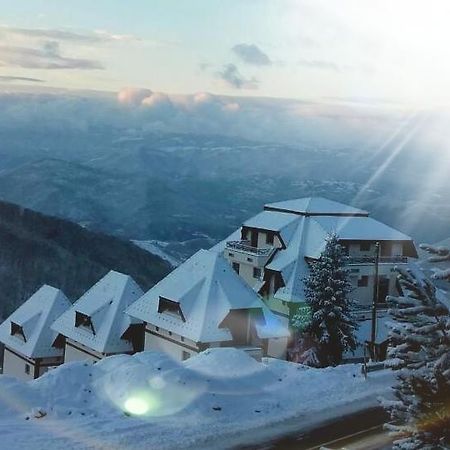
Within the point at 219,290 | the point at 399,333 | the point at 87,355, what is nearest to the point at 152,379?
the point at 399,333

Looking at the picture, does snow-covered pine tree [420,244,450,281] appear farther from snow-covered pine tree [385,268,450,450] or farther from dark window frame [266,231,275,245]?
dark window frame [266,231,275,245]

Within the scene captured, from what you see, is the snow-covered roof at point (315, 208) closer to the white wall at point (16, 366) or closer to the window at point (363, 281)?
the window at point (363, 281)

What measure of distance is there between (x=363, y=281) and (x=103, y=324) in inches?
621

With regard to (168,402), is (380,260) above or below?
above

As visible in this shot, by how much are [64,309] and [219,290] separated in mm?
12405

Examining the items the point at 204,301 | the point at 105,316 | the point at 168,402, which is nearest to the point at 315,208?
the point at 204,301

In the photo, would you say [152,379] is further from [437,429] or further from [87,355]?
[87,355]

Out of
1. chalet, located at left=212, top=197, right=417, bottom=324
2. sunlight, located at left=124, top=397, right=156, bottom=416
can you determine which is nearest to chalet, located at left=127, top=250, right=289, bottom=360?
chalet, located at left=212, top=197, right=417, bottom=324

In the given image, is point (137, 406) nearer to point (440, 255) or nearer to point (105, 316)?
point (440, 255)

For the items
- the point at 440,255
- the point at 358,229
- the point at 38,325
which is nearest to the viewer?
the point at 440,255

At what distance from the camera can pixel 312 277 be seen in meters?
35.8

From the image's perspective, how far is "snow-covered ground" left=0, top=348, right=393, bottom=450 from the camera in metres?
18.1

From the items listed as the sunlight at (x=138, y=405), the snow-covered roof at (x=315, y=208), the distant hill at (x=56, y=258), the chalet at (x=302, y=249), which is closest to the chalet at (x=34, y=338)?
the chalet at (x=302, y=249)

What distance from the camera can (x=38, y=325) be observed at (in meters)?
42.6
